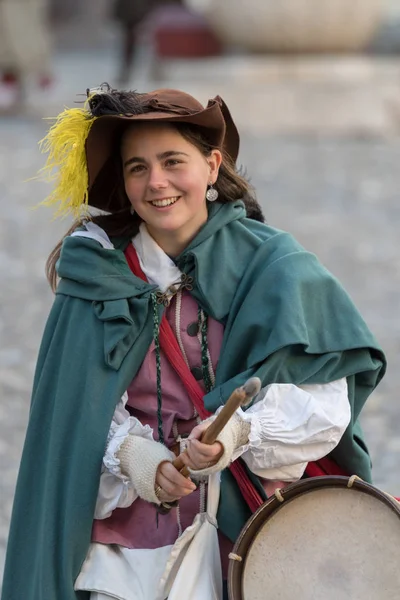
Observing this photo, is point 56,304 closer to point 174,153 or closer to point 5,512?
point 174,153

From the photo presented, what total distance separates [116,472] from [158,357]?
288mm

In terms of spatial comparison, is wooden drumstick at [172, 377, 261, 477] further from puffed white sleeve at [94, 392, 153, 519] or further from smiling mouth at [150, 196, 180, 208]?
smiling mouth at [150, 196, 180, 208]

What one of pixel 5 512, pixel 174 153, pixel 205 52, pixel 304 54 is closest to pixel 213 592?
pixel 174 153

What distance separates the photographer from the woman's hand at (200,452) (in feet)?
9.46

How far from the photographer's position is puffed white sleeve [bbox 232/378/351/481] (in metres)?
3.01

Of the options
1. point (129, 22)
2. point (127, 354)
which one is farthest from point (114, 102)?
point (129, 22)

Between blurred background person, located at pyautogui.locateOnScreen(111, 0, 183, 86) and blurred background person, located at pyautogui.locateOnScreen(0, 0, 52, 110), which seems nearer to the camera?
blurred background person, located at pyautogui.locateOnScreen(0, 0, 52, 110)

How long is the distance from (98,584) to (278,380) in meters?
0.63

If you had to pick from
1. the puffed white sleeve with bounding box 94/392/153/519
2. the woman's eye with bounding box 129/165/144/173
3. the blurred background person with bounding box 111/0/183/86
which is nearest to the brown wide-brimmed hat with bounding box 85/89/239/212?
the woman's eye with bounding box 129/165/144/173

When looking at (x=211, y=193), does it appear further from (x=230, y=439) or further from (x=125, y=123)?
(x=230, y=439)

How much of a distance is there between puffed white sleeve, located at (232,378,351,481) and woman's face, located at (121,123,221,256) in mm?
474

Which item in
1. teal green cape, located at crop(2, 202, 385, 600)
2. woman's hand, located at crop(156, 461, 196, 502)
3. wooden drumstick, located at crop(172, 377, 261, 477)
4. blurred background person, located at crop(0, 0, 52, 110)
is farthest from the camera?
blurred background person, located at crop(0, 0, 52, 110)

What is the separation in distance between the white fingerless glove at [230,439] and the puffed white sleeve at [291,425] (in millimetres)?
12

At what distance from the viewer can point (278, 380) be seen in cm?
307
